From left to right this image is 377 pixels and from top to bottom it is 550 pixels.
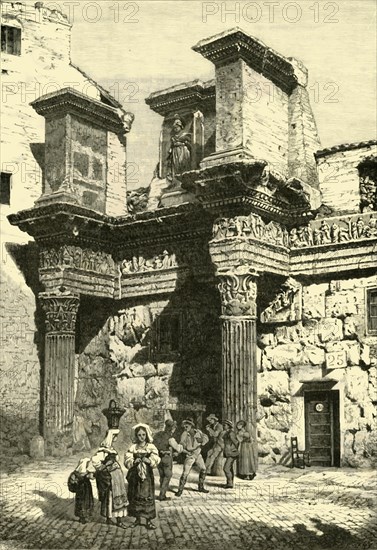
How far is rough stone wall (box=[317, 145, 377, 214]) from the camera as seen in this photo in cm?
1405

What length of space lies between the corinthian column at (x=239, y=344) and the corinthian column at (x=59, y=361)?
3829 millimetres

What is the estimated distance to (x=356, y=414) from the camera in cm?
1338

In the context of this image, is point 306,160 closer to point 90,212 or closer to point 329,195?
point 329,195

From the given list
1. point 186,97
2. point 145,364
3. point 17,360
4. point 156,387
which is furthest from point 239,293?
point 17,360

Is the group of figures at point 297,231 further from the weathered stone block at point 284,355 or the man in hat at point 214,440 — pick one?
the man in hat at point 214,440

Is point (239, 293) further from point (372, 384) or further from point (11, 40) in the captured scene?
point (11, 40)

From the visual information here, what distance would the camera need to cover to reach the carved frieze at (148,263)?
15602mm

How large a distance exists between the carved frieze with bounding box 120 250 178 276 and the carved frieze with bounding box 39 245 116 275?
1.40ft

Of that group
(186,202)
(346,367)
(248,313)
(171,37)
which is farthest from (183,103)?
(346,367)

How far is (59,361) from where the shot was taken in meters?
15.8

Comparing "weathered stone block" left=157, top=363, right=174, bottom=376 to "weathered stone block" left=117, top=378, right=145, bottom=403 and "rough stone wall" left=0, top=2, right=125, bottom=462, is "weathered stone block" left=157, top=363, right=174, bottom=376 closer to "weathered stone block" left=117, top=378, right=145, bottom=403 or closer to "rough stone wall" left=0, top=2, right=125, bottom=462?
"weathered stone block" left=117, top=378, right=145, bottom=403

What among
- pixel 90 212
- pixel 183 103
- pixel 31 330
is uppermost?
pixel 183 103

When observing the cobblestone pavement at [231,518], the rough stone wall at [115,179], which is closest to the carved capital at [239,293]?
the cobblestone pavement at [231,518]

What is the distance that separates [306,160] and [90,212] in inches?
167
